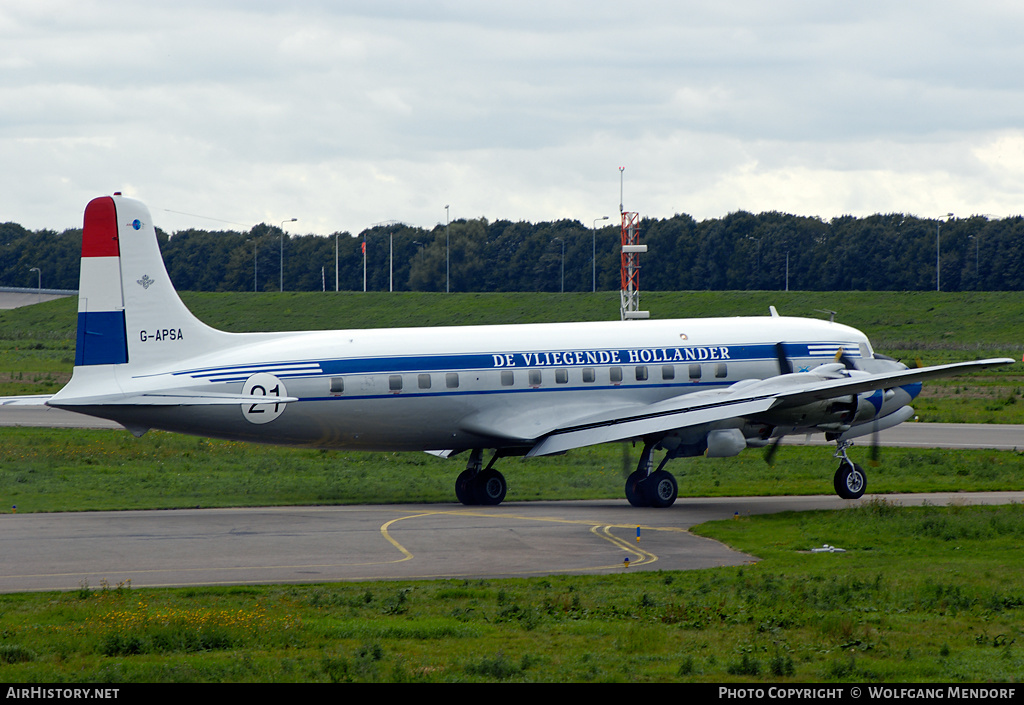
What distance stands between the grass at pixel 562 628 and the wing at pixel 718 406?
25.3ft

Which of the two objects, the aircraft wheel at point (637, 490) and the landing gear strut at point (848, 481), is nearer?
the aircraft wheel at point (637, 490)

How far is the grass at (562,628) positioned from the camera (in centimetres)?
1491

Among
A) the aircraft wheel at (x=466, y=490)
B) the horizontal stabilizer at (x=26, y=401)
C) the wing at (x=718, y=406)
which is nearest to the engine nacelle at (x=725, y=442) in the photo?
the wing at (x=718, y=406)

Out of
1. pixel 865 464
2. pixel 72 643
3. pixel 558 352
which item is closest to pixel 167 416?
pixel 558 352

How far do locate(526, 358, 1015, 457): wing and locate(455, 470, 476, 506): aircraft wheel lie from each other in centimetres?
197

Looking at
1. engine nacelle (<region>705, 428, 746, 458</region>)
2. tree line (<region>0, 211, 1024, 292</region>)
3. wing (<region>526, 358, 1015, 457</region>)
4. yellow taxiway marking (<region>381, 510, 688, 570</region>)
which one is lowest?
yellow taxiway marking (<region>381, 510, 688, 570</region>)

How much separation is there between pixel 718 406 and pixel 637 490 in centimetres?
335

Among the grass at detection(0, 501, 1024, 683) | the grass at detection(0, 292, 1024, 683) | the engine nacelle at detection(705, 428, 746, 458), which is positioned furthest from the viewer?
the engine nacelle at detection(705, 428, 746, 458)

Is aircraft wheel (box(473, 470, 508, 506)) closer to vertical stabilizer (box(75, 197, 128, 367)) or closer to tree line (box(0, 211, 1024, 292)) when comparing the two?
vertical stabilizer (box(75, 197, 128, 367))

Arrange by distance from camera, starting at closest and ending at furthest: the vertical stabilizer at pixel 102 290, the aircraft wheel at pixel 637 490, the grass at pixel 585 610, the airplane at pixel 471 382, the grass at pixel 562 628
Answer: the grass at pixel 562 628 → the grass at pixel 585 610 → the vertical stabilizer at pixel 102 290 → the airplane at pixel 471 382 → the aircraft wheel at pixel 637 490

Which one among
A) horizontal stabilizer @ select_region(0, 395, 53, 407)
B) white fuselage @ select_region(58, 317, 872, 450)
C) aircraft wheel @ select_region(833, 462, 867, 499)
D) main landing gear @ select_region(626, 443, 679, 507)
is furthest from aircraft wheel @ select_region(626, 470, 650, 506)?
horizontal stabilizer @ select_region(0, 395, 53, 407)

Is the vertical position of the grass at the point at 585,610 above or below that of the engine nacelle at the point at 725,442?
below

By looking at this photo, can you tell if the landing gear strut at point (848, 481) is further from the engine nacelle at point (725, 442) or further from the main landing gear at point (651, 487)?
the main landing gear at point (651, 487)

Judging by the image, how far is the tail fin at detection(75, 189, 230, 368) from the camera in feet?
97.7
